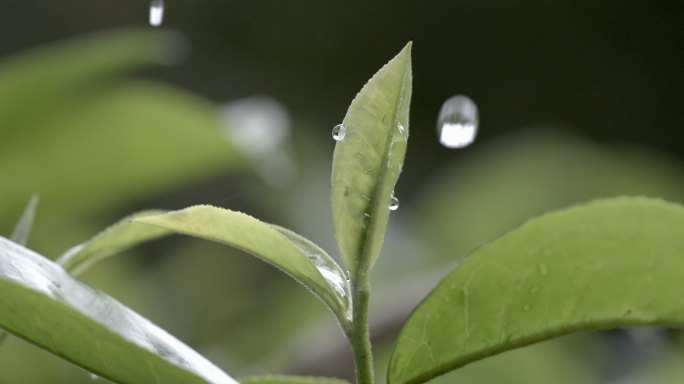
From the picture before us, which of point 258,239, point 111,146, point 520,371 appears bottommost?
point 520,371

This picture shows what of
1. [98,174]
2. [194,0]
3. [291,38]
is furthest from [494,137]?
[98,174]

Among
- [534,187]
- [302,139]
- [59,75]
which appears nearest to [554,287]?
[59,75]

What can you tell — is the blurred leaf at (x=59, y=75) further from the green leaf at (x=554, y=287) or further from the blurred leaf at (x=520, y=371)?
the green leaf at (x=554, y=287)

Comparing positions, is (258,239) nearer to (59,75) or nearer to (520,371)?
(59,75)

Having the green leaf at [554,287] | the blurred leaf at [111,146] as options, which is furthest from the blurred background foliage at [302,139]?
the green leaf at [554,287]

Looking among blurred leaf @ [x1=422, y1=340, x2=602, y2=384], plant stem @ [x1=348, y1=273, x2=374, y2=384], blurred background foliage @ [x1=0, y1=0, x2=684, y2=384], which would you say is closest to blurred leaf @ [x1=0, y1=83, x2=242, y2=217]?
blurred background foliage @ [x1=0, y1=0, x2=684, y2=384]

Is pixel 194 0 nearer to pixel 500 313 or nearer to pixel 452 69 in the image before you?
pixel 452 69

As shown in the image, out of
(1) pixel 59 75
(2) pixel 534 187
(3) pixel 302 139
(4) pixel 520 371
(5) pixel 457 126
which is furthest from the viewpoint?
(3) pixel 302 139
